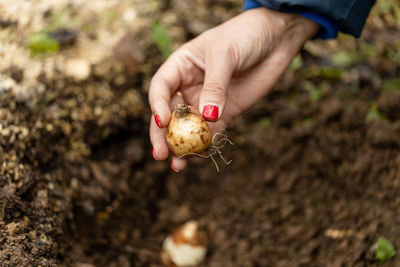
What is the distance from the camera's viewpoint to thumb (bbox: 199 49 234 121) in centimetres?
179

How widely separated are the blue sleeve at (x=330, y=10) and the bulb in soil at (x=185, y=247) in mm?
1682

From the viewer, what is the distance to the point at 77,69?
258cm

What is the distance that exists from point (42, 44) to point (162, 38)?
0.96 meters

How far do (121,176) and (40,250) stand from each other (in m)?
0.90

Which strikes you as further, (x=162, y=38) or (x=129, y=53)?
(x=162, y=38)

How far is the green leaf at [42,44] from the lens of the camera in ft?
8.44

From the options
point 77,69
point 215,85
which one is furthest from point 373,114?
point 77,69

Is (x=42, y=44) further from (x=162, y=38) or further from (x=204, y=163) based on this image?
(x=204, y=163)

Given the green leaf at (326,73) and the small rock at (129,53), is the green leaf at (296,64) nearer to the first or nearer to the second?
the green leaf at (326,73)

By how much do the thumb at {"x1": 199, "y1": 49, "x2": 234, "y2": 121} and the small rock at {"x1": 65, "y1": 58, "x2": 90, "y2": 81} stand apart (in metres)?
1.15

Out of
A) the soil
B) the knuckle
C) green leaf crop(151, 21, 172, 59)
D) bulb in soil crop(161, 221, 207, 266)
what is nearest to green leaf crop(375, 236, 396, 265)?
the soil

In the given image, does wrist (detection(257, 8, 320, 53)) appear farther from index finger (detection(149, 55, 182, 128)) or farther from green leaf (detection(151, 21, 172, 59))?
green leaf (detection(151, 21, 172, 59))

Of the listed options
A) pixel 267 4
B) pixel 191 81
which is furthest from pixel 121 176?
pixel 267 4

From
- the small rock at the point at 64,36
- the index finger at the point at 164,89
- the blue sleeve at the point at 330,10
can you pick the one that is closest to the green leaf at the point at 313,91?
the blue sleeve at the point at 330,10
